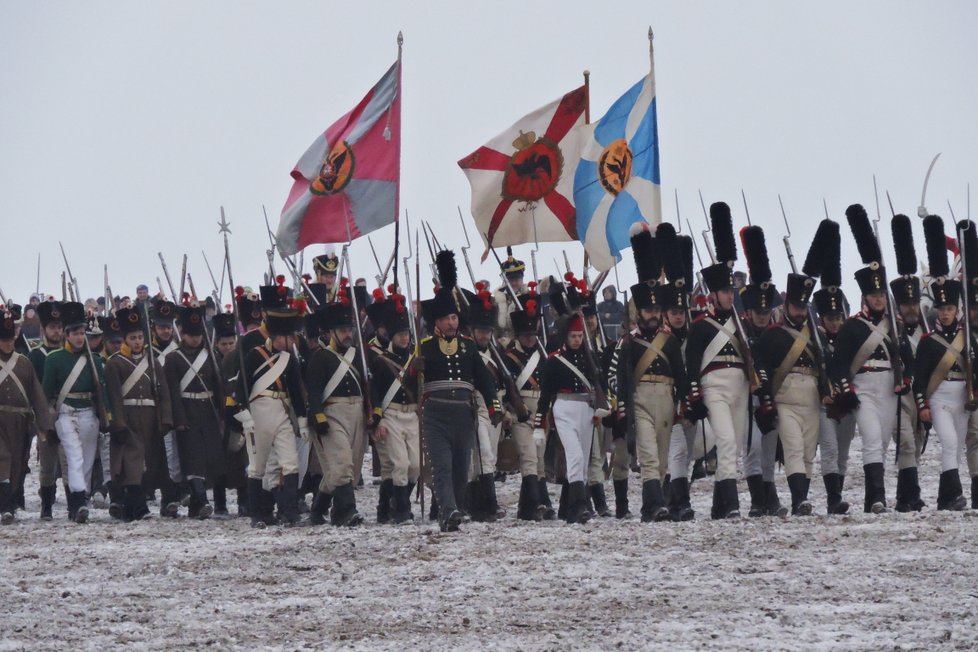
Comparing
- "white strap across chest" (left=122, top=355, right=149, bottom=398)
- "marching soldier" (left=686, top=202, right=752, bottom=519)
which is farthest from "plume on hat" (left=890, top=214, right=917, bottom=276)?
"white strap across chest" (left=122, top=355, right=149, bottom=398)

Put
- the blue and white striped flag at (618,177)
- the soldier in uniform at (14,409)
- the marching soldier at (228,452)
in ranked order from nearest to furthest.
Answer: the soldier in uniform at (14,409) → the marching soldier at (228,452) → the blue and white striped flag at (618,177)

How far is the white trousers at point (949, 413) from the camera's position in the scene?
48.9 feet

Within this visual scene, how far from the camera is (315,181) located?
1811cm

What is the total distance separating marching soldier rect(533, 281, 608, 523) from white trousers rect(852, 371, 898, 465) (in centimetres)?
214

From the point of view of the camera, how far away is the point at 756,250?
15.4 meters

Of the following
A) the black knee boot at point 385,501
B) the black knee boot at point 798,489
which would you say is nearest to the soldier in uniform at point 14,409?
the black knee boot at point 385,501

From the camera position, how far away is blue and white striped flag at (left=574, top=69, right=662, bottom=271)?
18.0 metres

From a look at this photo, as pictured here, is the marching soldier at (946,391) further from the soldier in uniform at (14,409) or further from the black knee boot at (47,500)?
the black knee boot at (47,500)

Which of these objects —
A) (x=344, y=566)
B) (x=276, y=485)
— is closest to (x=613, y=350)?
(x=276, y=485)

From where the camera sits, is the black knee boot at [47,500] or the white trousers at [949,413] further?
the black knee boot at [47,500]

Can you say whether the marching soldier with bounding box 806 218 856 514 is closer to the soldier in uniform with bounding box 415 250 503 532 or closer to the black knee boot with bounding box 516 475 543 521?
the black knee boot with bounding box 516 475 543 521

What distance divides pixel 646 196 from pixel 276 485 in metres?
4.73

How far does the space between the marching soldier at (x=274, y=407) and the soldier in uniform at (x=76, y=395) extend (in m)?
1.99

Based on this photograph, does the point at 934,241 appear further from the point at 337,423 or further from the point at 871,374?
the point at 337,423
